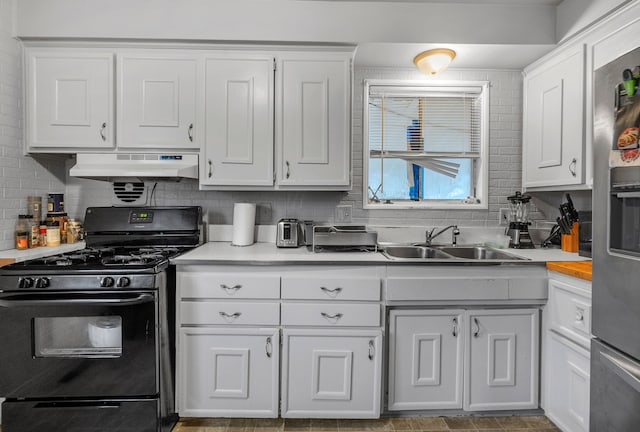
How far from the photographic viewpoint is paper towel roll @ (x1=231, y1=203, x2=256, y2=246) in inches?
94.9

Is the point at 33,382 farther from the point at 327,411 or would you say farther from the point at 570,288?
the point at 570,288

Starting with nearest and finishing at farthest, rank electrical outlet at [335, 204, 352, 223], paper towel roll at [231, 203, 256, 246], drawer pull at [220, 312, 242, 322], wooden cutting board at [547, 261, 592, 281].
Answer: wooden cutting board at [547, 261, 592, 281] → drawer pull at [220, 312, 242, 322] → paper towel roll at [231, 203, 256, 246] → electrical outlet at [335, 204, 352, 223]

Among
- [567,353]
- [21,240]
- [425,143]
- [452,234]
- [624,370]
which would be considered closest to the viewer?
[624,370]

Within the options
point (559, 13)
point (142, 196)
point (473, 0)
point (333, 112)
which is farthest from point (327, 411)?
point (559, 13)

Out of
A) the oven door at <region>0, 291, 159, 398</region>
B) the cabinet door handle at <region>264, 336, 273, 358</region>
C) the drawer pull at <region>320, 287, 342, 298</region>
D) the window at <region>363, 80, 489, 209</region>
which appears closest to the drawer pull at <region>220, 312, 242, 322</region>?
the cabinet door handle at <region>264, 336, 273, 358</region>

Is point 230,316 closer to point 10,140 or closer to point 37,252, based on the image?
point 37,252

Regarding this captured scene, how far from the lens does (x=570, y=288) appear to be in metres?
1.80

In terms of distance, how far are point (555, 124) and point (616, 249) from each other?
4.15 feet

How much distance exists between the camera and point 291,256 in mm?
2016

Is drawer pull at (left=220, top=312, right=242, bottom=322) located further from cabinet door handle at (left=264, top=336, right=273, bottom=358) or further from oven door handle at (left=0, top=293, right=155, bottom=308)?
oven door handle at (left=0, top=293, right=155, bottom=308)

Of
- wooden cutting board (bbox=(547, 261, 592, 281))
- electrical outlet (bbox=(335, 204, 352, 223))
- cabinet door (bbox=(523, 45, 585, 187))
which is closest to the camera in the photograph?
wooden cutting board (bbox=(547, 261, 592, 281))

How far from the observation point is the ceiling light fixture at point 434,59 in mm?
2303

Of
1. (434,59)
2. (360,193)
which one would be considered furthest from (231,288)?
(434,59)

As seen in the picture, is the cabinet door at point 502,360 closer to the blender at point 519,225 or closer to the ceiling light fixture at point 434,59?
the blender at point 519,225
